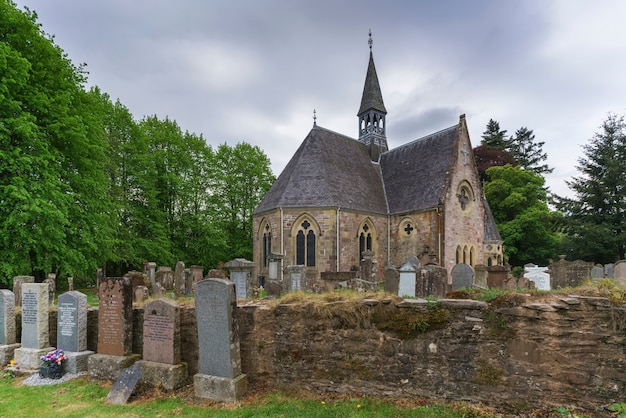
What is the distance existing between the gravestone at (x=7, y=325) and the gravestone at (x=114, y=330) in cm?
266

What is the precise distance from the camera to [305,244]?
64.0 ft

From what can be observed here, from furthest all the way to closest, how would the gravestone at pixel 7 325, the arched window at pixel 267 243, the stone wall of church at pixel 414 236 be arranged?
the arched window at pixel 267 243
the stone wall of church at pixel 414 236
the gravestone at pixel 7 325

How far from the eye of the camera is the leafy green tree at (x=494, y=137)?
47.6 meters

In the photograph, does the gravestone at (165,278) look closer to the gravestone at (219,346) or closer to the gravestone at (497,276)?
the gravestone at (219,346)

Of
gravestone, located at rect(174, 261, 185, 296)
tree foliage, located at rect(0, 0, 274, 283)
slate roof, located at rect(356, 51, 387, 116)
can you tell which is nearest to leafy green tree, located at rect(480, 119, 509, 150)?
slate roof, located at rect(356, 51, 387, 116)

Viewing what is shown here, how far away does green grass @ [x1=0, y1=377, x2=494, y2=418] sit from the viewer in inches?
178

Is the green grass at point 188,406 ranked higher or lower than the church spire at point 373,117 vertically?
lower

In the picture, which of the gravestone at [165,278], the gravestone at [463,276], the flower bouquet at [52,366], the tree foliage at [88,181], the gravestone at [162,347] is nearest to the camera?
the gravestone at [162,347]

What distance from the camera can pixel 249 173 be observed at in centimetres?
3203

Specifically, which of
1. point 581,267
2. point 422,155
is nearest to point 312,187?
point 422,155

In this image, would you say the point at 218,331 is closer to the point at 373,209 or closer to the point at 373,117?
the point at 373,209

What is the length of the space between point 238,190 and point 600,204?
1165 inches

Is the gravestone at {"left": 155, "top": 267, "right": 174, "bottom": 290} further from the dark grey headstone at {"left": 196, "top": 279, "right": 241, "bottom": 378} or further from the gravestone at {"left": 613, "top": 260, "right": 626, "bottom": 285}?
the gravestone at {"left": 613, "top": 260, "right": 626, "bottom": 285}

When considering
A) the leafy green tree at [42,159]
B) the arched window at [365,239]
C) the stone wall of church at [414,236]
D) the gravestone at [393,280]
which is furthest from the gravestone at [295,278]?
the stone wall of church at [414,236]
